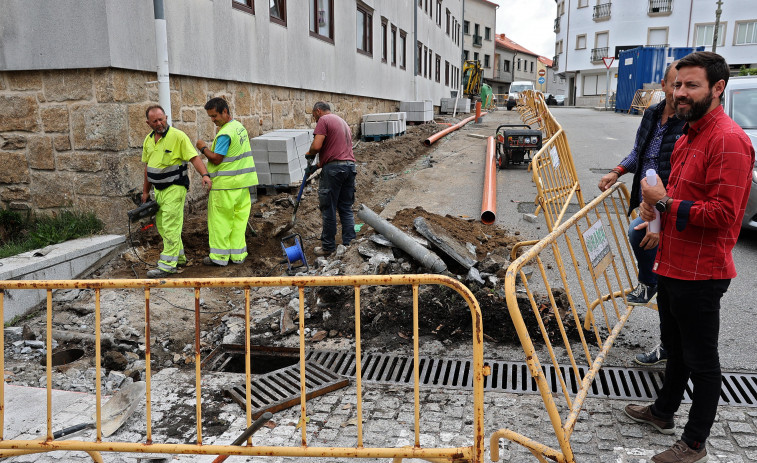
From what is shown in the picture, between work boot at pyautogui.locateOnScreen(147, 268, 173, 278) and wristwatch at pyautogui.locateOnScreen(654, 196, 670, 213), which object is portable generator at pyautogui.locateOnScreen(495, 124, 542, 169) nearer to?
work boot at pyautogui.locateOnScreen(147, 268, 173, 278)

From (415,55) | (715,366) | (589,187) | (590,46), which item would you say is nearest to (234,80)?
(589,187)

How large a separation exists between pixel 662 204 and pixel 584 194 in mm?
7348

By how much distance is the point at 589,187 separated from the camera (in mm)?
10430

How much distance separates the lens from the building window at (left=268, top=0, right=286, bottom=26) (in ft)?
37.0

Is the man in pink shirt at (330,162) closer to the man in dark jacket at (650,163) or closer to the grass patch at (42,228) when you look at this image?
the grass patch at (42,228)

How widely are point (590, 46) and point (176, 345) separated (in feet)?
184

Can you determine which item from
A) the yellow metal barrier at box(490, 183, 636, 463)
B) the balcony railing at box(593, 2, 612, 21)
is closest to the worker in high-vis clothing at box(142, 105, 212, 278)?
the yellow metal barrier at box(490, 183, 636, 463)

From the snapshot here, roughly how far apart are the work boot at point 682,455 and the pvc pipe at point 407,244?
2835 mm

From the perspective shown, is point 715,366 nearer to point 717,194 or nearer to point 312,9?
point 717,194

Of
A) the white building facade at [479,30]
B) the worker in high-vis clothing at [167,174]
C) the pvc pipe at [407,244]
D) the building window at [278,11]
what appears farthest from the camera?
the white building facade at [479,30]

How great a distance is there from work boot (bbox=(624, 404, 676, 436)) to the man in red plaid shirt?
0.92ft

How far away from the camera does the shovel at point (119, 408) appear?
351cm

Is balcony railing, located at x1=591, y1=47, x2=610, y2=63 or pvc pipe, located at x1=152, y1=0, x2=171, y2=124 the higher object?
balcony railing, located at x1=591, y1=47, x2=610, y2=63

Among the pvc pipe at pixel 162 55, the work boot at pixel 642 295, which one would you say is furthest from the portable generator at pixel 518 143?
the work boot at pixel 642 295
